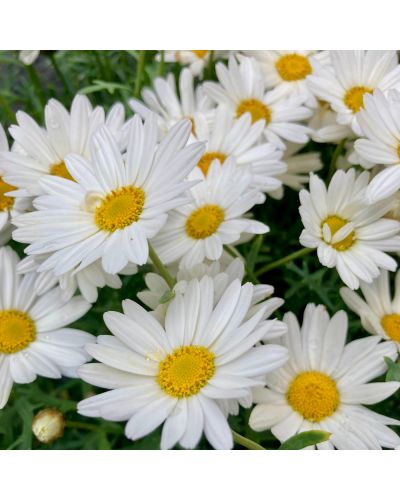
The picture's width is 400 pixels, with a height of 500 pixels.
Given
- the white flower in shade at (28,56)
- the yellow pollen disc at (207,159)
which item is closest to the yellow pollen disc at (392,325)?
the yellow pollen disc at (207,159)

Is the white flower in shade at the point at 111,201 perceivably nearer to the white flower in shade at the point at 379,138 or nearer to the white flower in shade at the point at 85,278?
the white flower in shade at the point at 85,278

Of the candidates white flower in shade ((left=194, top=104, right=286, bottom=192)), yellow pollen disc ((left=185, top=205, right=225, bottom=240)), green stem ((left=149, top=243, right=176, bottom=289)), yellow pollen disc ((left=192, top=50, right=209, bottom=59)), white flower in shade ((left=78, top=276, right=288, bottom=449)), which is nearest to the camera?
white flower in shade ((left=78, top=276, right=288, bottom=449))

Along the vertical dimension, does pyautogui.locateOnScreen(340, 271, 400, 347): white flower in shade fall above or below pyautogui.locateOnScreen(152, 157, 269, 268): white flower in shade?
below

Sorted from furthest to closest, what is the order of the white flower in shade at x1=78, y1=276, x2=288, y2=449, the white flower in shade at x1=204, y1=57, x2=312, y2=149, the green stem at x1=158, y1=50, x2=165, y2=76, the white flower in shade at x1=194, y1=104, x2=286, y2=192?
the green stem at x1=158, y1=50, x2=165, y2=76 < the white flower in shade at x1=204, y1=57, x2=312, y2=149 < the white flower in shade at x1=194, y1=104, x2=286, y2=192 < the white flower in shade at x1=78, y1=276, x2=288, y2=449

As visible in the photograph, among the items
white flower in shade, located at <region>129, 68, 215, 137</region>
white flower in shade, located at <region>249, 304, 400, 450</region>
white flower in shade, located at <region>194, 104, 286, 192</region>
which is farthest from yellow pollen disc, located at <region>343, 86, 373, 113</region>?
white flower in shade, located at <region>249, 304, 400, 450</region>

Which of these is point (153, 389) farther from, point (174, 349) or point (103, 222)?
point (103, 222)

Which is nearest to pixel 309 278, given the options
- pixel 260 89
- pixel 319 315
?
pixel 319 315

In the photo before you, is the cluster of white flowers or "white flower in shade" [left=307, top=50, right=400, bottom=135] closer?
the cluster of white flowers

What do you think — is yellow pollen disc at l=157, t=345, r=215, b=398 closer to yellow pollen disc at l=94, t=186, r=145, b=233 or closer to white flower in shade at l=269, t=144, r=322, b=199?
yellow pollen disc at l=94, t=186, r=145, b=233

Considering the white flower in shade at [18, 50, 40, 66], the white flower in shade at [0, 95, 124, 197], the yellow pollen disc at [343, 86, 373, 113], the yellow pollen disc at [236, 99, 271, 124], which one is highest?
the white flower in shade at [18, 50, 40, 66]
